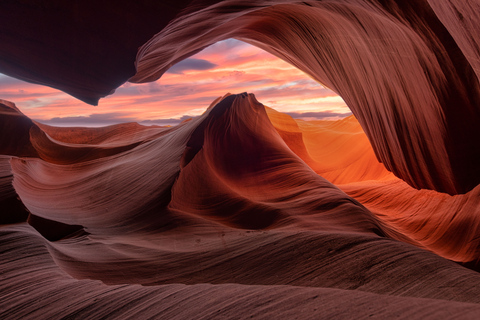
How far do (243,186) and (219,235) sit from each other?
1.48m

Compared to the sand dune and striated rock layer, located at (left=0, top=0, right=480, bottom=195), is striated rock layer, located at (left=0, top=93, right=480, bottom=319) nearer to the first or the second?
the sand dune

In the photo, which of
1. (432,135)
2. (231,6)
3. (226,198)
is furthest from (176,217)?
(432,135)

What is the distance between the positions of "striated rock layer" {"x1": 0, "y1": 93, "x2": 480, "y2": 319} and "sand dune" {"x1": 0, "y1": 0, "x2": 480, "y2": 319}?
1 centimetres

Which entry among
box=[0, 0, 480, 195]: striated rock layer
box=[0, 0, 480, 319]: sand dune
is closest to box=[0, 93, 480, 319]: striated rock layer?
box=[0, 0, 480, 319]: sand dune

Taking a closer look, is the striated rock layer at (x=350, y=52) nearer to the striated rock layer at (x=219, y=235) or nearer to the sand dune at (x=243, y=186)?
the sand dune at (x=243, y=186)

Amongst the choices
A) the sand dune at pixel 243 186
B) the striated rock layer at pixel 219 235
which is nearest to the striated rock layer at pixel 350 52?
the sand dune at pixel 243 186

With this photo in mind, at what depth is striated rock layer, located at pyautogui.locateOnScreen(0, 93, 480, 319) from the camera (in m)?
1.39

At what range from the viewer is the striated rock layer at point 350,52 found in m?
2.15

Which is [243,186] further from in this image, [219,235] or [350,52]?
[350,52]

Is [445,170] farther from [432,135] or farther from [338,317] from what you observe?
[338,317]

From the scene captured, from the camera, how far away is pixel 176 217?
326 cm

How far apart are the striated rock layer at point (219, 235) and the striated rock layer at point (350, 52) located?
952 millimetres

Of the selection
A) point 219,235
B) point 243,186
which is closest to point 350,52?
point 243,186

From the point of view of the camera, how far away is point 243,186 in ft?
14.2
